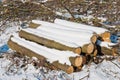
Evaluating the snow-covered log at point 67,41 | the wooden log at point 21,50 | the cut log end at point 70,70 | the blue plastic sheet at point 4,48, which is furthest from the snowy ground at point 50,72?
the blue plastic sheet at point 4,48

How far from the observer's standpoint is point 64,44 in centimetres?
909

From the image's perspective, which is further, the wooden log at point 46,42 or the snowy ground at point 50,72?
the wooden log at point 46,42

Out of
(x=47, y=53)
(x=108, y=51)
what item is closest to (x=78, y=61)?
(x=47, y=53)

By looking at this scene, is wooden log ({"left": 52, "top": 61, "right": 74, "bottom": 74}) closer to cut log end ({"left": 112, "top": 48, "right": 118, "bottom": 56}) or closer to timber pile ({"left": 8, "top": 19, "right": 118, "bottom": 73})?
timber pile ({"left": 8, "top": 19, "right": 118, "bottom": 73})

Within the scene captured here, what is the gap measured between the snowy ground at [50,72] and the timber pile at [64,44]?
0.21 m

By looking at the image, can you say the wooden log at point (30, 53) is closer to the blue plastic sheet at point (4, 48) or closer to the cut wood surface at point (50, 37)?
the blue plastic sheet at point (4, 48)

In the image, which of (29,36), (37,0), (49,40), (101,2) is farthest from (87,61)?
(37,0)

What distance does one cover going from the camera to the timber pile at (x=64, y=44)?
882 centimetres

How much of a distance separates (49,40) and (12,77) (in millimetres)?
1520

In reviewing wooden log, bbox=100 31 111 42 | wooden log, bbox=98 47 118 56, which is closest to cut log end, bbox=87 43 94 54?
wooden log, bbox=98 47 118 56

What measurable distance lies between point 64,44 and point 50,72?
860mm

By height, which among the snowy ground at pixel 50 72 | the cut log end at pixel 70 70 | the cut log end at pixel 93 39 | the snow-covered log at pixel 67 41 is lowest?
the snowy ground at pixel 50 72

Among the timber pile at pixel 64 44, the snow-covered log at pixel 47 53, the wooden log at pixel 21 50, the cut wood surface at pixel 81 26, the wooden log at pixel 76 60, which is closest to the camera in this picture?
the wooden log at pixel 76 60

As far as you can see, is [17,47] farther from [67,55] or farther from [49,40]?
[67,55]
